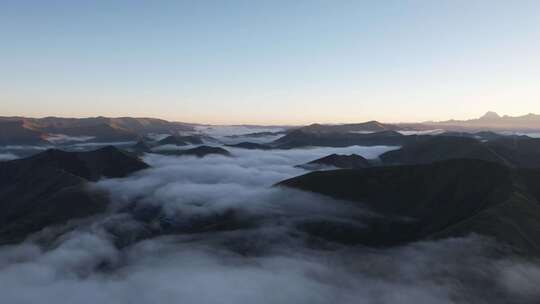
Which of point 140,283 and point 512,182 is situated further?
point 512,182

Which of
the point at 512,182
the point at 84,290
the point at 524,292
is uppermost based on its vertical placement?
the point at 512,182

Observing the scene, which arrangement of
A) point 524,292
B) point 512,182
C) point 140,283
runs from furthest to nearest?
point 512,182
point 140,283
point 524,292

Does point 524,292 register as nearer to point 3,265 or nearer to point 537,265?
point 537,265

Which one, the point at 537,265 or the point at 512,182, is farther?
the point at 512,182

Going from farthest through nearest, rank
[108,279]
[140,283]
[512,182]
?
[512,182]
[108,279]
[140,283]

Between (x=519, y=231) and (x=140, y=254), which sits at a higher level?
(x=519, y=231)

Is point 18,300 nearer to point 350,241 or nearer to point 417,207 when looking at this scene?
point 350,241

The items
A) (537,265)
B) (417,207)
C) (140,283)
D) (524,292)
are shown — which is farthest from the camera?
(417,207)

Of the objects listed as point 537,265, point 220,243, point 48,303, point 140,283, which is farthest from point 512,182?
point 48,303

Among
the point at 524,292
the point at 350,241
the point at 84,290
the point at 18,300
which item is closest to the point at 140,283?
the point at 84,290
